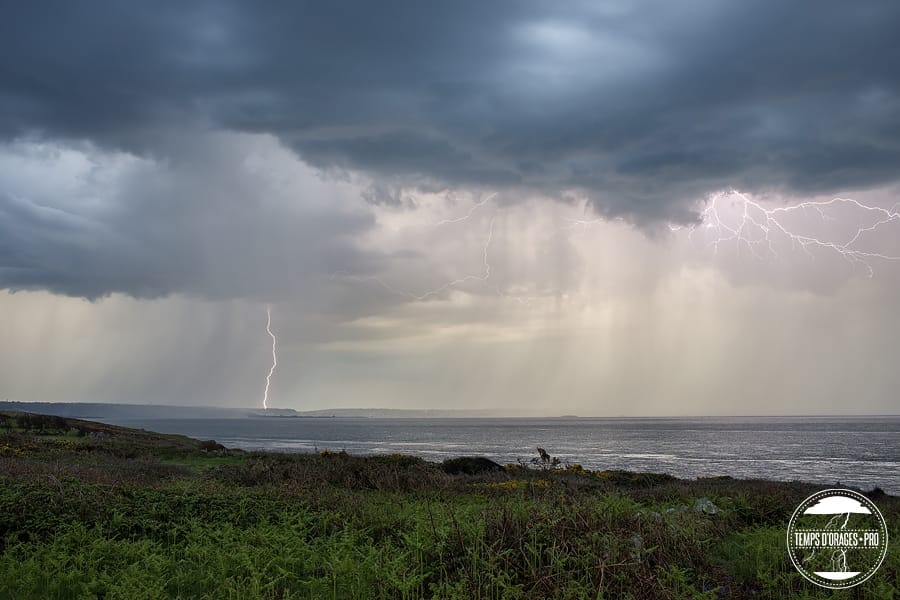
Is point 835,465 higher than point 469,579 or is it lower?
lower

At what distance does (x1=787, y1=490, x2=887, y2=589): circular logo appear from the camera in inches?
365

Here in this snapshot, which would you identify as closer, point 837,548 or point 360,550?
point 360,550

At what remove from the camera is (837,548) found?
1030 cm

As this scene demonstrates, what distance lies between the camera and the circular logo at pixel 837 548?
9.27 metres

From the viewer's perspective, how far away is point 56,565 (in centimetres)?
898

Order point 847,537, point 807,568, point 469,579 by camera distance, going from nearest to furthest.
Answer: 1. point 469,579
2. point 807,568
3. point 847,537

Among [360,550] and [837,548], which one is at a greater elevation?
[837,548]

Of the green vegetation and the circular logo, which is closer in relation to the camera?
the green vegetation

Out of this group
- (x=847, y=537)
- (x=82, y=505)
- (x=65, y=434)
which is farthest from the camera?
(x=65, y=434)

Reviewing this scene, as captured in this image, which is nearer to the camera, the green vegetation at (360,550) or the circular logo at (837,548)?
the green vegetation at (360,550)

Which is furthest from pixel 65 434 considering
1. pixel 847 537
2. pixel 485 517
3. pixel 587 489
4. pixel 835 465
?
pixel 835 465

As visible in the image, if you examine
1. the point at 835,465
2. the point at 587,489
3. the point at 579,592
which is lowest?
the point at 835,465

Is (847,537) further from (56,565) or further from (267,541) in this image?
(56,565)

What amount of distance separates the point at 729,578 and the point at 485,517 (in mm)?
3642
